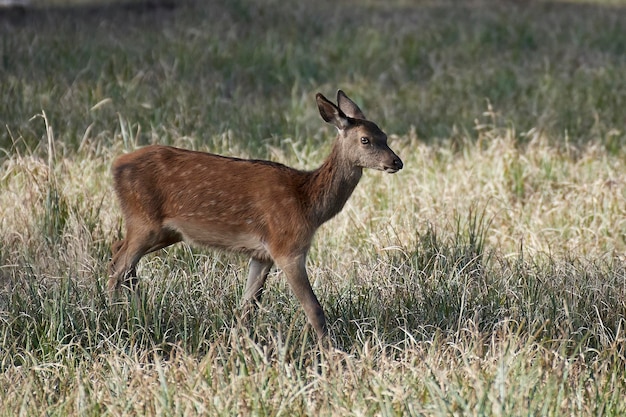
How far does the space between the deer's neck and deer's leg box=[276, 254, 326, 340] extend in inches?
10.4

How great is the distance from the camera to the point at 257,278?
5.67m

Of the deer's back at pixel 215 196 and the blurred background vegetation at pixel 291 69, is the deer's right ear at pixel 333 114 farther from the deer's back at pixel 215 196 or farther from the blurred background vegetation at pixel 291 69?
the blurred background vegetation at pixel 291 69

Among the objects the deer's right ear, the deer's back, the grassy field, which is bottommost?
the grassy field

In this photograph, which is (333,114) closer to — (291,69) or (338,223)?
(338,223)

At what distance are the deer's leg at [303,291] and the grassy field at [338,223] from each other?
159 mm

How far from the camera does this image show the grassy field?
4.64m

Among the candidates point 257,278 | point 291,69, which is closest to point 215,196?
point 257,278

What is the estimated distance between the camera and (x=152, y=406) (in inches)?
175

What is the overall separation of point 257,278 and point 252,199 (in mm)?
458

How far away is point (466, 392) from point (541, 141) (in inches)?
178

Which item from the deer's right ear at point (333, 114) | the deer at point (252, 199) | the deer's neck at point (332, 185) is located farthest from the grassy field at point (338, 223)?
the deer's right ear at point (333, 114)

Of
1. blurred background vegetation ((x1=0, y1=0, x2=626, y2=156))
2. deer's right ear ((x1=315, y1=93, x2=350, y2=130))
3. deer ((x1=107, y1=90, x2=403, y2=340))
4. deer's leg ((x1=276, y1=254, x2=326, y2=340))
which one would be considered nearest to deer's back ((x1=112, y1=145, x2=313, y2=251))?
deer ((x1=107, y1=90, x2=403, y2=340))

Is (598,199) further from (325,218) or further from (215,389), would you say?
(215,389)

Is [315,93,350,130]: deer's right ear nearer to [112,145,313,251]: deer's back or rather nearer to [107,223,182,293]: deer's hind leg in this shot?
[112,145,313,251]: deer's back
